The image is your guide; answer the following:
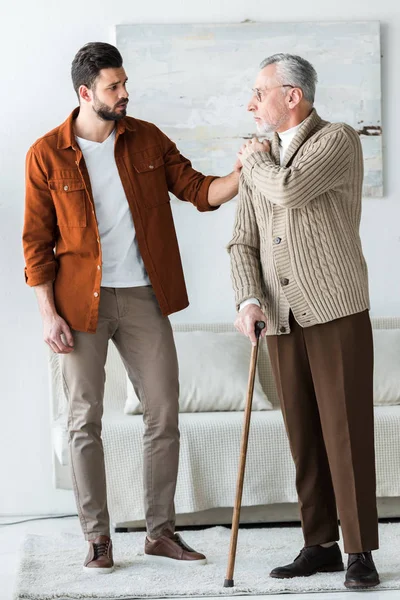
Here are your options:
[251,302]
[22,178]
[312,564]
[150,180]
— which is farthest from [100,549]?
[22,178]

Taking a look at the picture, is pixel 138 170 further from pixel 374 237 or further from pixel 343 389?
pixel 374 237

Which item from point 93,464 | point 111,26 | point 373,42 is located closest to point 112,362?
point 93,464

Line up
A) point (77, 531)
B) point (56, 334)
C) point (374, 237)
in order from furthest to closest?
point (374, 237) < point (77, 531) < point (56, 334)

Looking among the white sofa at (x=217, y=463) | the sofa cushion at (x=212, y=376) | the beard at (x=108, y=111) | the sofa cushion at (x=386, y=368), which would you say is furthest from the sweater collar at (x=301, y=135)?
the sofa cushion at (x=386, y=368)

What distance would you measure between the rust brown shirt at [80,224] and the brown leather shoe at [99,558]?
662mm

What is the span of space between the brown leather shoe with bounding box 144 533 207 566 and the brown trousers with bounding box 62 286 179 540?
0.03 meters

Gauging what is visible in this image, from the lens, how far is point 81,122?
115 inches

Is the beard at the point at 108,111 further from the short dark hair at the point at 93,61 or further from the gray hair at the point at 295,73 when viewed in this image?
the gray hair at the point at 295,73

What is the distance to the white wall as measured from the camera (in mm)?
4000

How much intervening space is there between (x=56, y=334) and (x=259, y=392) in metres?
1.15

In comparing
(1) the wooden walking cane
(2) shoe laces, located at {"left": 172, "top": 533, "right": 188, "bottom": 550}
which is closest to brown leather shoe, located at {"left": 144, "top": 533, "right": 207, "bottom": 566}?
(2) shoe laces, located at {"left": 172, "top": 533, "right": 188, "bottom": 550}

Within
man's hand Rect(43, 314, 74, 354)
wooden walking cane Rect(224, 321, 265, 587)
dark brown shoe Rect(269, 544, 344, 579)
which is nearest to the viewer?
wooden walking cane Rect(224, 321, 265, 587)

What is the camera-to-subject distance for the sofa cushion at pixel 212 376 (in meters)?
3.66

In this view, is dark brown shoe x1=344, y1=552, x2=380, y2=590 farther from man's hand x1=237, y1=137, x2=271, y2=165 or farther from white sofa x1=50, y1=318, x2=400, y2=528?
man's hand x1=237, y1=137, x2=271, y2=165
